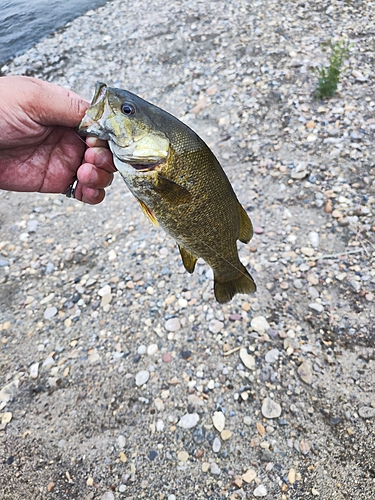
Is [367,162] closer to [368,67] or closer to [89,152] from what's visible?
[368,67]

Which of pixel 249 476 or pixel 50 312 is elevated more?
pixel 50 312

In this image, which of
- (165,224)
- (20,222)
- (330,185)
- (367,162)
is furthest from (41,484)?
(367,162)

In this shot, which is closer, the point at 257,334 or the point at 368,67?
the point at 257,334

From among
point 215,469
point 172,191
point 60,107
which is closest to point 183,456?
point 215,469

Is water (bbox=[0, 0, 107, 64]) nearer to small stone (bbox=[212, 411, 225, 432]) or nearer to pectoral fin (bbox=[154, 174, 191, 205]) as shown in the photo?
pectoral fin (bbox=[154, 174, 191, 205])

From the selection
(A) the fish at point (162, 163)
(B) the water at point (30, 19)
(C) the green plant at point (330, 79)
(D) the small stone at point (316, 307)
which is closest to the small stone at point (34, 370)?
(A) the fish at point (162, 163)

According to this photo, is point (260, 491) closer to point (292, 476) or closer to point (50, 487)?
point (292, 476)

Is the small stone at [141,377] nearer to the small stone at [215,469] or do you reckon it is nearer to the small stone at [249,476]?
the small stone at [215,469]
